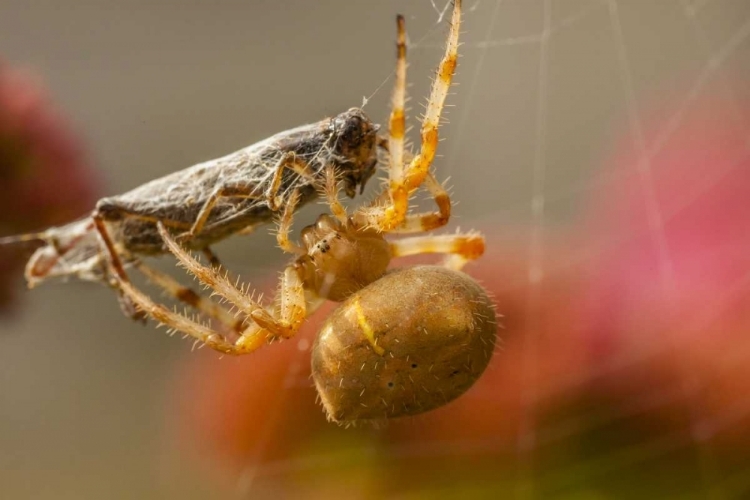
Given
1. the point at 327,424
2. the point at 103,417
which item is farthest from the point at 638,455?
the point at 103,417

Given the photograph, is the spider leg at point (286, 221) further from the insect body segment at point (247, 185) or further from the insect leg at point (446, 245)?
the insect leg at point (446, 245)

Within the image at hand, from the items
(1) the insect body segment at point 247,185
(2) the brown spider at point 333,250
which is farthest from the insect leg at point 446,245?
(1) the insect body segment at point 247,185

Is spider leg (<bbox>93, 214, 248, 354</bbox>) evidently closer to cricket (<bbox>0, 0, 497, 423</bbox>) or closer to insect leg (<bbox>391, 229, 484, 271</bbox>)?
cricket (<bbox>0, 0, 497, 423</bbox>)

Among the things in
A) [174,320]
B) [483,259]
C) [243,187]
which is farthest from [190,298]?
[483,259]

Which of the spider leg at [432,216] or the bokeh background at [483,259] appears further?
the bokeh background at [483,259]

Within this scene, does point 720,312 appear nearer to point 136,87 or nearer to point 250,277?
point 250,277
